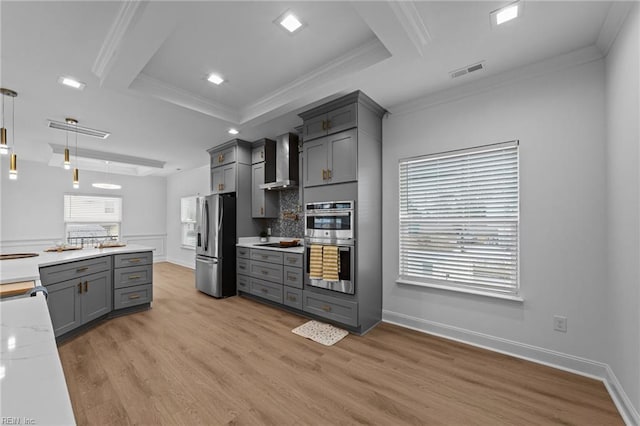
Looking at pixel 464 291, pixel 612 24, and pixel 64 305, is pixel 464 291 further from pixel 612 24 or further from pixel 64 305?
pixel 64 305

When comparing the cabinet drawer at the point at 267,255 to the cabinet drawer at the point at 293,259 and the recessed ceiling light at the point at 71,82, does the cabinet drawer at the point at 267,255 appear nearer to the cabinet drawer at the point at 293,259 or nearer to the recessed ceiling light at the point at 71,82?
the cabinet drawer at the point at 293,259

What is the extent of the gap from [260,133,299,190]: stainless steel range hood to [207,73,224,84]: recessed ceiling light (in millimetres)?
1454

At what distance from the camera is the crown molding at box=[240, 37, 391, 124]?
8.01ft

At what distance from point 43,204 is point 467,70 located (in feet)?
28.7

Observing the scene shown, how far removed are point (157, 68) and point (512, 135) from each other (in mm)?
3595

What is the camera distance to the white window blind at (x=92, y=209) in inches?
266

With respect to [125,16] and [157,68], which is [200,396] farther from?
[157,68]

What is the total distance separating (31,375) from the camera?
0.65 metres

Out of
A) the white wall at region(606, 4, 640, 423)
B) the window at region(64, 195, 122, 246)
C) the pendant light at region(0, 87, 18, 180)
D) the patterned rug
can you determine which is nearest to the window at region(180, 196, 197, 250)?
the window at region(64, 195, 122, 246)

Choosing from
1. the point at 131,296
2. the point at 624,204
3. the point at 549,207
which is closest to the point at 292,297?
the point at 131,296

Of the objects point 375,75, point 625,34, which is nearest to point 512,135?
point 625,34

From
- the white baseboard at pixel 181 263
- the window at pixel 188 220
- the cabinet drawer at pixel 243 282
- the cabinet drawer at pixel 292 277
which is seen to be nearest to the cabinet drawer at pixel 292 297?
the cabinet drawer at pixel 292 277

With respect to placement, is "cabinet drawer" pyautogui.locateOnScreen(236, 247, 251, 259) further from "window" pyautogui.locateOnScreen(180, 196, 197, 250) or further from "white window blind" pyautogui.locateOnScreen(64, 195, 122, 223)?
"white window blind" pyautogui.locateOnScreen(64, 195, 122, 223)

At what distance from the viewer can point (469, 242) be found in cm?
286
